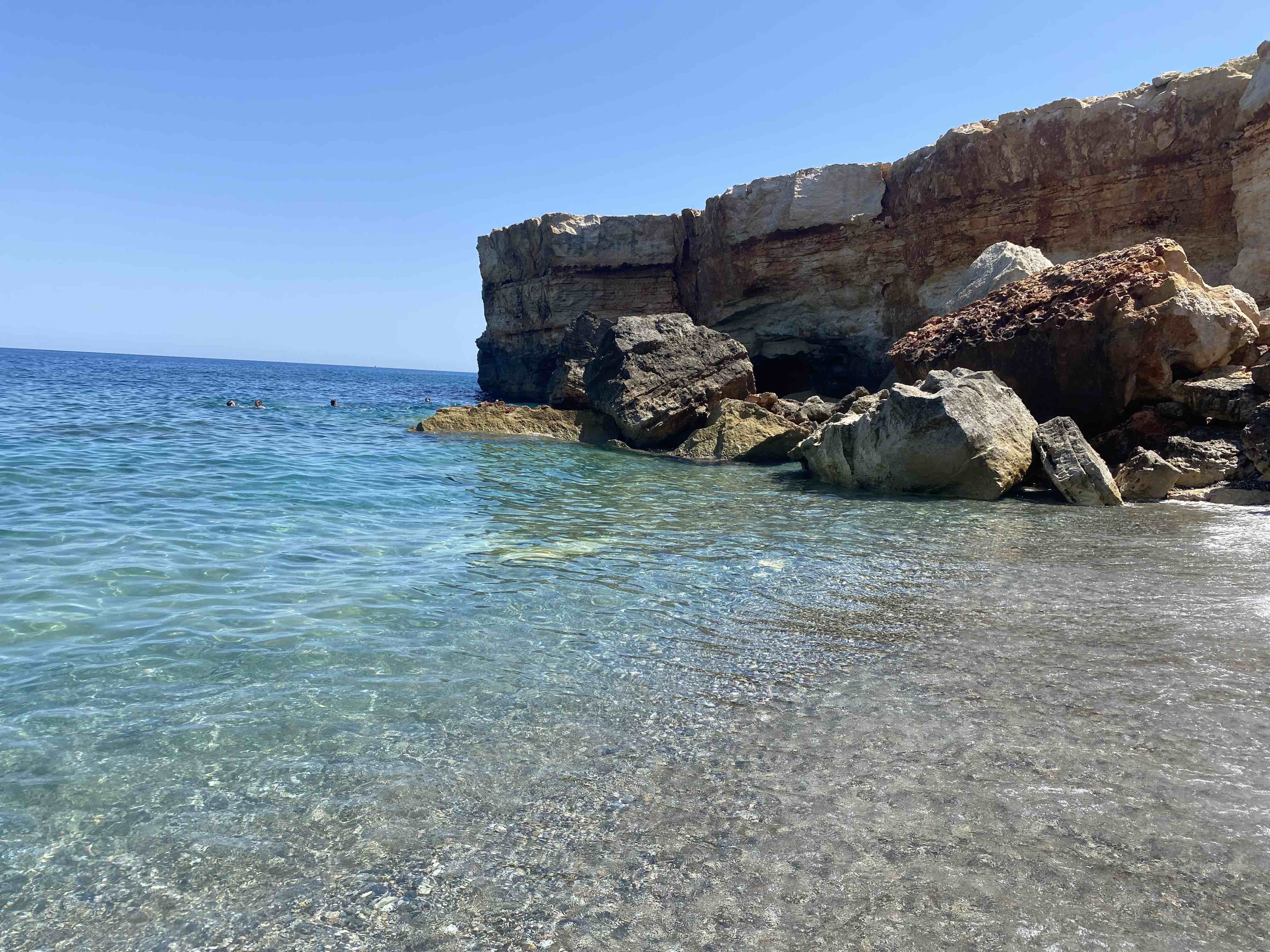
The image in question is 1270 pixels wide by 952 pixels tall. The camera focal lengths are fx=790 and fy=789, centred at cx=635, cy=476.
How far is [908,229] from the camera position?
2102cm

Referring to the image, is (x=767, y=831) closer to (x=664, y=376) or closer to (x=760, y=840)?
(x=760, y=840)

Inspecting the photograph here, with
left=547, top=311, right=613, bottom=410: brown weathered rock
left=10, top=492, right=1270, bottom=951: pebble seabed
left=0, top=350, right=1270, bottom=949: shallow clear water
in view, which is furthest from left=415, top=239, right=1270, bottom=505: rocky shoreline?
left=547, top=311, right=613, bottom=410: brown weathered rock

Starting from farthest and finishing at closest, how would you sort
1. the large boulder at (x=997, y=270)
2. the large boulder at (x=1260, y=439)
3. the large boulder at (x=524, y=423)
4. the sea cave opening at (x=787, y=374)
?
the sea cave opening at (x=787, y=374) → the large boulder at (x=524, y=423) → the large boulder at (x=997, y=270) → the large boulder at (x=1260, y=439)

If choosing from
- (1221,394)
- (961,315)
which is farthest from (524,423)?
(1221,394)

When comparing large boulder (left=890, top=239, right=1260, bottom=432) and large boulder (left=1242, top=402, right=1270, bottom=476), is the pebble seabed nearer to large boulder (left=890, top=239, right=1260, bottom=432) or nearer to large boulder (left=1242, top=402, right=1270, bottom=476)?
large boulder (left=1242, top=402, right=1270, bottom=476)

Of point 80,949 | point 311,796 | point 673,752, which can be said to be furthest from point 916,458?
point 80,949

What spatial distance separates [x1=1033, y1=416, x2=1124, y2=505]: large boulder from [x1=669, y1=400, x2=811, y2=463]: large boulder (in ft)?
17.7

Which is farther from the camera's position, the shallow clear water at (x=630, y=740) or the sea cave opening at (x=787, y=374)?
the sea cave opening at (x=787, y=374)

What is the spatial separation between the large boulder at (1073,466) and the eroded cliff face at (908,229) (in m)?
8.39

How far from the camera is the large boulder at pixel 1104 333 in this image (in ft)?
34.3

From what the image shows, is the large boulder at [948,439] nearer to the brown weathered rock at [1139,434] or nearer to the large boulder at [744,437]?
the brown weathered rock at [1139,434]

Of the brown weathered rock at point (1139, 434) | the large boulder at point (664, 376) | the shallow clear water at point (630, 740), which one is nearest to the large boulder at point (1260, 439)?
the brown weathered rock at point (1139, 434)

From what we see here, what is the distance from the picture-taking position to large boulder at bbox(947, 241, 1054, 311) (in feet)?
44.4

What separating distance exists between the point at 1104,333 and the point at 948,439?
300cm
